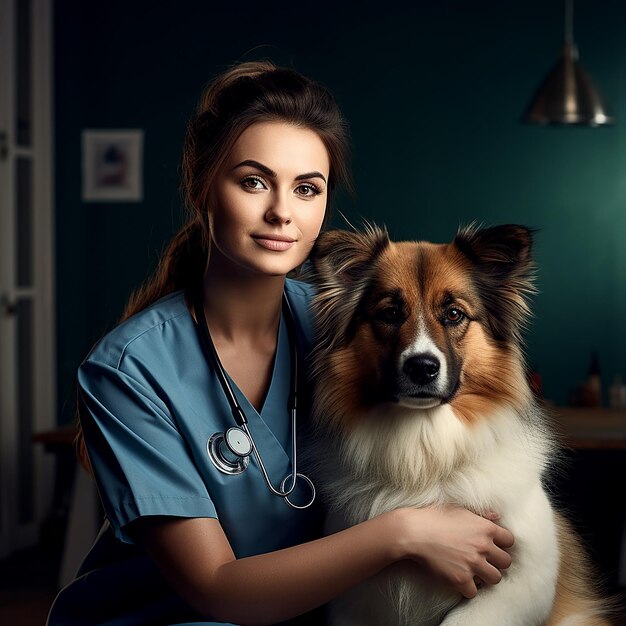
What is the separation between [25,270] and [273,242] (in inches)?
157

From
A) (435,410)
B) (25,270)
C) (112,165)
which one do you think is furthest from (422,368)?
(112,165)

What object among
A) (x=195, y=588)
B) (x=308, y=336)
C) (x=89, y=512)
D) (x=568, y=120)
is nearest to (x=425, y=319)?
(x=308, y=336)

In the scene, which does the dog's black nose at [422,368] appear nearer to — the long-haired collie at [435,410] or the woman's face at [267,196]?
the long-haired collie at [435,410]

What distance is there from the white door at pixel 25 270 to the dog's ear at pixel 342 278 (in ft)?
11.7

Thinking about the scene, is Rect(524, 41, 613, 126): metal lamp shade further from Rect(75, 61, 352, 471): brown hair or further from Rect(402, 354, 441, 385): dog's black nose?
Rect(402, 354, 441, 385): dog's black nose

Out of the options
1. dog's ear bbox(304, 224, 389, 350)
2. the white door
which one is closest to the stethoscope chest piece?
dog's ear bbox(304, 224, 389, 350)

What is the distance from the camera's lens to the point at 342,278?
1.80 m

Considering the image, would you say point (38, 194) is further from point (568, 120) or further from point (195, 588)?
point (195, 588)

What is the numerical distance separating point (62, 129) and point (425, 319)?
454 centimetres

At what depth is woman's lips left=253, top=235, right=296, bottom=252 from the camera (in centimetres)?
161

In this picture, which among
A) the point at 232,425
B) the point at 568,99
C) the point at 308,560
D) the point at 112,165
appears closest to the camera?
the point at 308,560

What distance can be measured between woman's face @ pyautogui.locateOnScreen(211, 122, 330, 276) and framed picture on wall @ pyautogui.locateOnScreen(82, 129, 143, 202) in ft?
14.1

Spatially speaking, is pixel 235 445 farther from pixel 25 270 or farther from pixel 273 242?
pixel 25 270

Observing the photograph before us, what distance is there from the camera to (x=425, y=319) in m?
1.68
